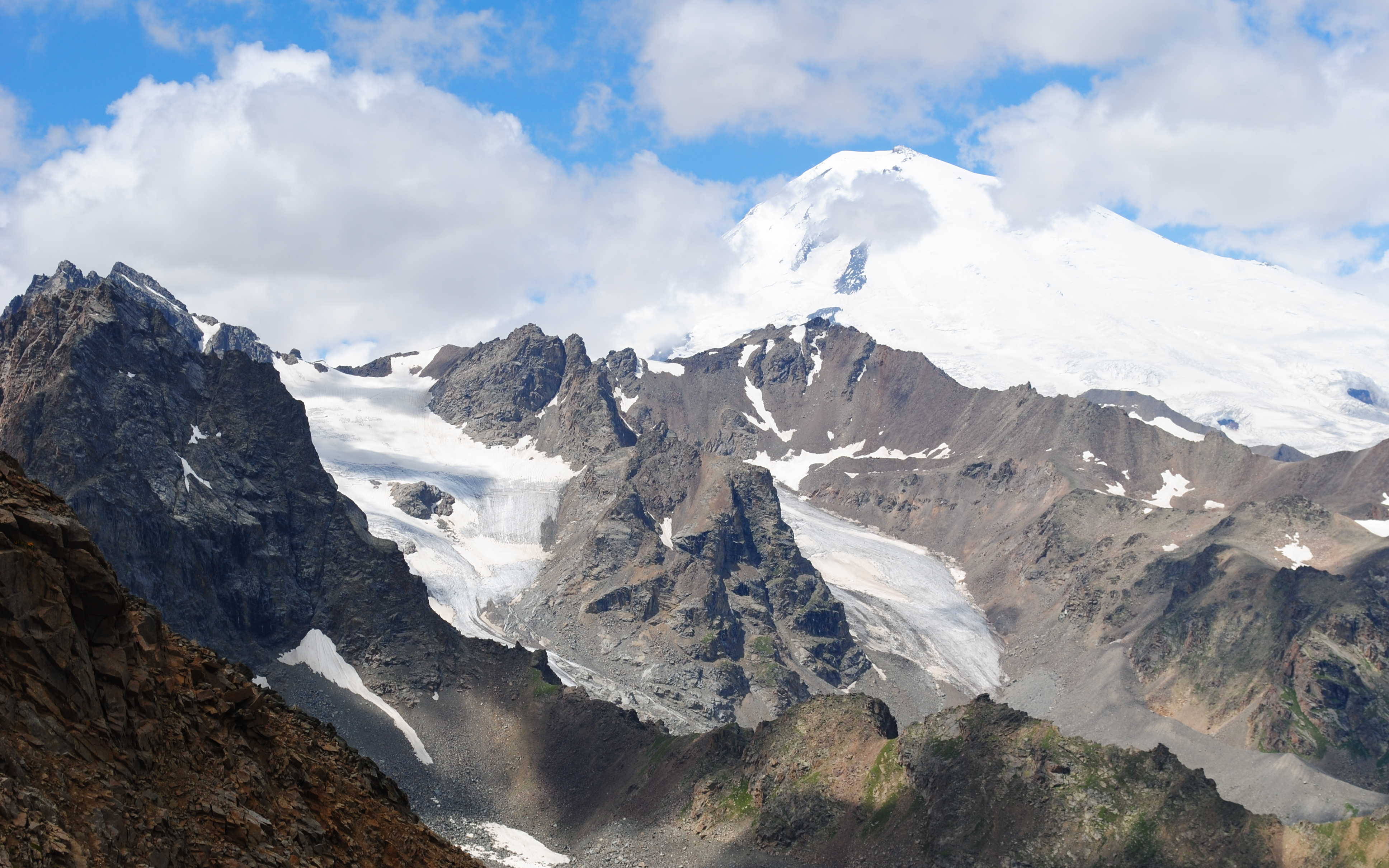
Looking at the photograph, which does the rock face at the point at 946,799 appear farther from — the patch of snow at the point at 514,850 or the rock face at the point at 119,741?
the rock face at the point at 119,741

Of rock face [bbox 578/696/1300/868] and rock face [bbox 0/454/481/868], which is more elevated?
rock face [bbox 0/454/481/868]

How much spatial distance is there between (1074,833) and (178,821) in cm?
11603

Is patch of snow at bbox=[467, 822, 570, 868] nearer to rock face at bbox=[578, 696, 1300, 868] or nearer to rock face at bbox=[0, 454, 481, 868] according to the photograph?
rock face at bbox=[578, 696, 1300, 868]

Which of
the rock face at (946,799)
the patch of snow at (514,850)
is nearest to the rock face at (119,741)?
the rock face at (946,799)

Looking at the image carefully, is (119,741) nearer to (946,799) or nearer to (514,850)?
(946,799)

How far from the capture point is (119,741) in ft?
145

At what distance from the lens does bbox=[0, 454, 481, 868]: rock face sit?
38.8 meters

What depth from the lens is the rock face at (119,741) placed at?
38.8 m

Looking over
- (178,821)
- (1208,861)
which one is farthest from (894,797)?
(178,821)

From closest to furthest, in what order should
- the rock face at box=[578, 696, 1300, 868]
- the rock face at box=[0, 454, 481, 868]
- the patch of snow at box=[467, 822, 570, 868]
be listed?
the rock face at box=[0, 454, 481, 868], the rock face at box=[578, 696, 1300, 868], the patch of snow at box=[467, 822, 570, 868]

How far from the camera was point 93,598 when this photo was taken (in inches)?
1827

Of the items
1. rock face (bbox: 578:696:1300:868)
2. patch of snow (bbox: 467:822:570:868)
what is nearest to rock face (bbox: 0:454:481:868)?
rock face (bbox: 578:696:1300:868)

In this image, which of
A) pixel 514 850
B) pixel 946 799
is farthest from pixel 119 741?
pixel 514 850

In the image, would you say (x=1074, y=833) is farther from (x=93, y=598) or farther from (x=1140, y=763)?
(x=93, y=598)
